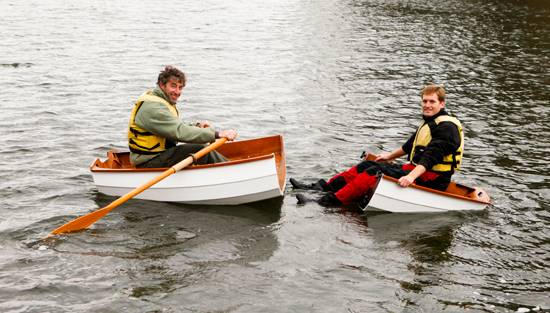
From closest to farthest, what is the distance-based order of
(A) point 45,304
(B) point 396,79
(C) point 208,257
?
(A) point 45,304
(C) point 208,257
(B) point 396,79

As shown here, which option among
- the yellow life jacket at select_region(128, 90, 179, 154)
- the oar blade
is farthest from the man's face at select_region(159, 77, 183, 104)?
the oar blade

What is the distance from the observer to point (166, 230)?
8.60m

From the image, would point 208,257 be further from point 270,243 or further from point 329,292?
point 329,292

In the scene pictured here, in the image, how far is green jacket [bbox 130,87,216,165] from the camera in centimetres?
878

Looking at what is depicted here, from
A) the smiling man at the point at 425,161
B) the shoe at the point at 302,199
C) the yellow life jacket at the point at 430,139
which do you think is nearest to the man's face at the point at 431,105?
the smiling man at the point at 425,161

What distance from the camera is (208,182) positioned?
9023mm

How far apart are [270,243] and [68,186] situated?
370 centimetres

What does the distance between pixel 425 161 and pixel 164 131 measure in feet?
11.5

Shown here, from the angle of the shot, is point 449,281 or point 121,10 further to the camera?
point 121,10

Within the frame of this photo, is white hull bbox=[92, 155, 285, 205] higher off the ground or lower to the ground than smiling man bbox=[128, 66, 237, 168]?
lower

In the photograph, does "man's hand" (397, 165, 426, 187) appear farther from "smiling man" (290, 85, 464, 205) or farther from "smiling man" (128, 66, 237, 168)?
"smiling man" (128, 66, 237, 168)

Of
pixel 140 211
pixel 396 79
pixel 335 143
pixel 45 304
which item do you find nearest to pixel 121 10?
pixel 396 79

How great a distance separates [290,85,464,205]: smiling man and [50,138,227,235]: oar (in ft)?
5.56

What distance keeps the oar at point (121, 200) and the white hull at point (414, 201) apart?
2.25 metres
